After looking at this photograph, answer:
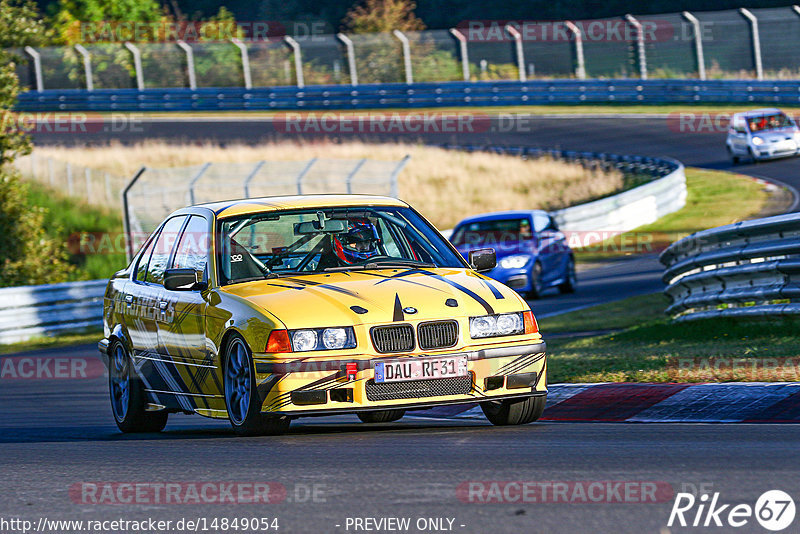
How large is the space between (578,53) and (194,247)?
143 feet

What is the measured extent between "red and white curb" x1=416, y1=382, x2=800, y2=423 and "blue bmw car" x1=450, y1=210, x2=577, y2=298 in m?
11.3

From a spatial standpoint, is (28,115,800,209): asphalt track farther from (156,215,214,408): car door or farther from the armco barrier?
(156,215,214,408): car door

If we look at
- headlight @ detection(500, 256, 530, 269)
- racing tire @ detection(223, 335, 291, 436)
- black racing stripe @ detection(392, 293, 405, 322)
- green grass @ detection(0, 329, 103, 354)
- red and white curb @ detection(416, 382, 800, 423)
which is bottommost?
green grass @ detection(0, 329, 103, 354)

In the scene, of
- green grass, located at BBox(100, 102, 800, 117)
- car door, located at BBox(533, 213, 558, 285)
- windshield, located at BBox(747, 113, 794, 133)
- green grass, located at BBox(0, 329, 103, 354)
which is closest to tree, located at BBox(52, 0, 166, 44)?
green grass, located at BBox(100, 102, 800, 117)

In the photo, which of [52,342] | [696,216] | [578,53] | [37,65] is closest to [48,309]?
[52,342]

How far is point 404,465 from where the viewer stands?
260 inches

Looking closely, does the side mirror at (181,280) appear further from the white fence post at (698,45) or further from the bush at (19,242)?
the white fence post at (698,45)

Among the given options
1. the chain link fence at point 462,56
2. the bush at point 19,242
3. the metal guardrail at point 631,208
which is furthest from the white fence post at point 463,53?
the bush at point 19,242

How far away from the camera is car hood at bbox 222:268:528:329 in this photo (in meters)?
7.70

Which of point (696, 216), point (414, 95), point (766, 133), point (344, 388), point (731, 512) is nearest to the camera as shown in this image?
point (731, 512)

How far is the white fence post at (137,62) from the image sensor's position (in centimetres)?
5147

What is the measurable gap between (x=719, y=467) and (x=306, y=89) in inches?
1842

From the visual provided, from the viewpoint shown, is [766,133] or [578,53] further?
[578,53]

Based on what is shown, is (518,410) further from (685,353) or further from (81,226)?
(81,226)
